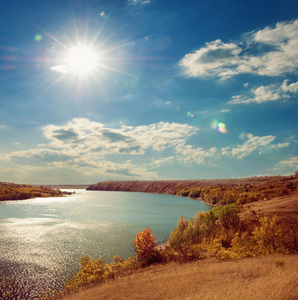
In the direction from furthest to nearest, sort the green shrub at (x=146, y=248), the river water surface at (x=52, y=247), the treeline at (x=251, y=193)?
the treeline at (x=251, y=193)
the green shrub at (x=146, y=248)
the river water surface at (x=52, y=247)

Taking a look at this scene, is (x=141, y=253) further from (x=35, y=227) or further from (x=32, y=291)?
(x=35, y=227)

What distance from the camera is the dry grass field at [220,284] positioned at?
8.53m

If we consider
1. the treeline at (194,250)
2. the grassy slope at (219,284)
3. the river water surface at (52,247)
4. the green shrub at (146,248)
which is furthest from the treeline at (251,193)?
the grassy slope at (219,284)

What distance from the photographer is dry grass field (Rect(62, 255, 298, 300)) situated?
28.0ft

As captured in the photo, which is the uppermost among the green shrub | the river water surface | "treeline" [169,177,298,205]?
"treeline" [169,177,298,205]

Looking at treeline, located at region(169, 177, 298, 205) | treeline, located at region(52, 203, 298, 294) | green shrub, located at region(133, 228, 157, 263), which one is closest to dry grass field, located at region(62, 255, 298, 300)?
treeline, located at region(52, 203, 298, 294)

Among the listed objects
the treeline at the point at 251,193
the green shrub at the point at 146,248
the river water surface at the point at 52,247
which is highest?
the treeline at the point at 251,193

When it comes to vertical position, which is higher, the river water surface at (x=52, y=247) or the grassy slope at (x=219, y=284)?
the grassy slope at (x=219, y=284)

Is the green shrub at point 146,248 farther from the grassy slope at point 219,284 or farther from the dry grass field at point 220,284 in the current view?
the dry grass field at point 220,284

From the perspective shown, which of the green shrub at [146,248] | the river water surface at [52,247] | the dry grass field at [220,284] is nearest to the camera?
the dry grass field at [220,284]

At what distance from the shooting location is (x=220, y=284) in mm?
9992

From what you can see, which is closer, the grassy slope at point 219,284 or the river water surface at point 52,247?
the grassy slope at point 219,284

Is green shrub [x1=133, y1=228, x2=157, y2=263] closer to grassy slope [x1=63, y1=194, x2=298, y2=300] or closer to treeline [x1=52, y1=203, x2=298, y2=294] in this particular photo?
treeline [x1=52, y1=203, x2=298, y2=294]

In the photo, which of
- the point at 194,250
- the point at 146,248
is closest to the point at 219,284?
the point at 194,250
